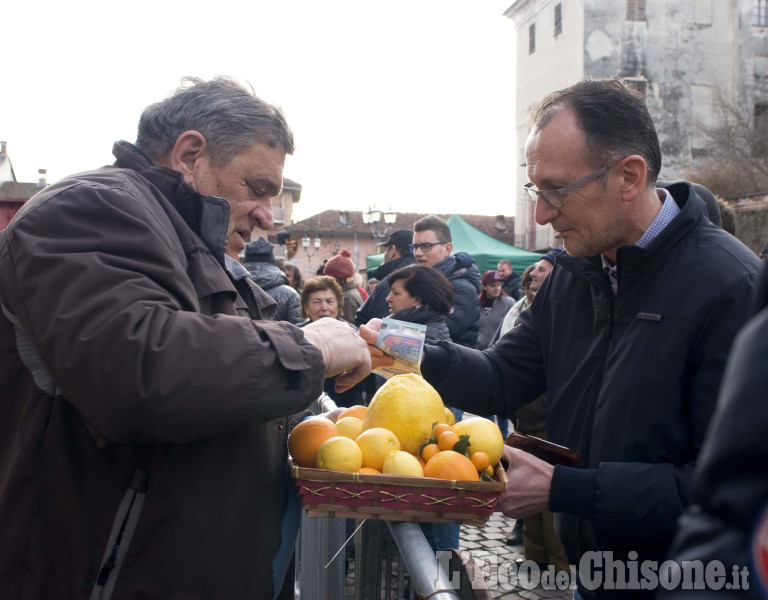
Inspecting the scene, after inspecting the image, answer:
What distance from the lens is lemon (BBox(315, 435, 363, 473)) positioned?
175 cm

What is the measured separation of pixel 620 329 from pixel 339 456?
3.16 feet

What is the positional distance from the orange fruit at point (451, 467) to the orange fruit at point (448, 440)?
0.24ft

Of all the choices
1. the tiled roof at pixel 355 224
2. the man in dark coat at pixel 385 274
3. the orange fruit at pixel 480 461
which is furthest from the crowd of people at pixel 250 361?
the tiled roof at pixel 355 224

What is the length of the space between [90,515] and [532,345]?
1712 mm

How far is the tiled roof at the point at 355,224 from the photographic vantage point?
55.5 m

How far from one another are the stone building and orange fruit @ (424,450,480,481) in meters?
34.7

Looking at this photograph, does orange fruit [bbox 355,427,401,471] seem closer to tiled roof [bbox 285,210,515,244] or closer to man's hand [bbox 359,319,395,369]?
man's hand [bbox 359,319,395,369]

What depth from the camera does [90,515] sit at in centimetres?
159

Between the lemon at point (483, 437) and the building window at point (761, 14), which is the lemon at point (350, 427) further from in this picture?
the building window at point (761, 14)

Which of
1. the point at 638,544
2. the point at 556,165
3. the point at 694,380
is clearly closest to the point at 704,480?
the point at 694,380

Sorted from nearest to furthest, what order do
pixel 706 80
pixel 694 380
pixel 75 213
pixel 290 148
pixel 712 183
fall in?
1. pixel 75 213
2. pixel 694 380
3. pixel 290 148
4. pixel 712 183
5. pixel 706 80

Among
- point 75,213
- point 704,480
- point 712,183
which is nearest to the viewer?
point 704,480

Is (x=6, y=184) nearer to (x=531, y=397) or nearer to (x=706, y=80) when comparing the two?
(x=706, y=80)

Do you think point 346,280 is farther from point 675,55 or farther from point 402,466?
point 675,55
